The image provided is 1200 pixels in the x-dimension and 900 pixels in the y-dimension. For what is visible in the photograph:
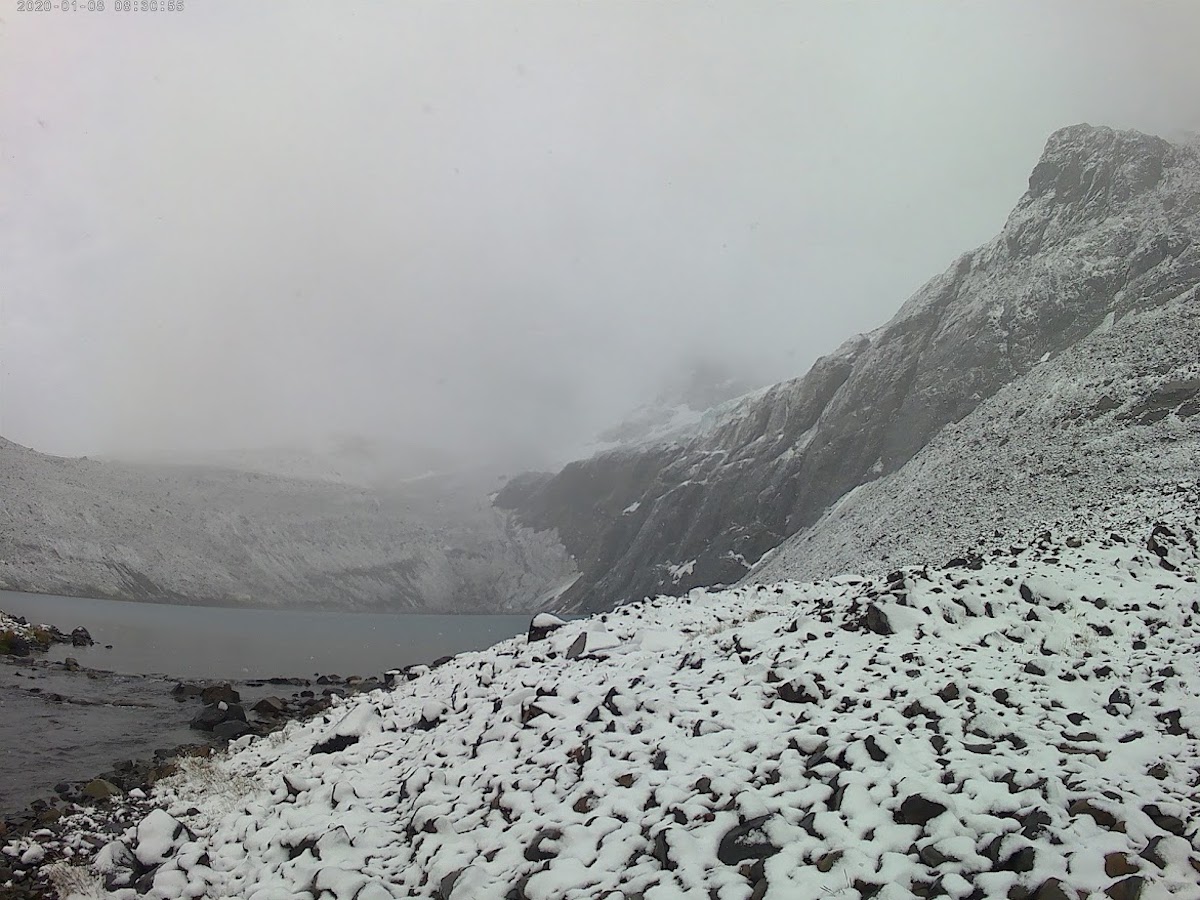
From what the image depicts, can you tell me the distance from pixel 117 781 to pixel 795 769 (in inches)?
927

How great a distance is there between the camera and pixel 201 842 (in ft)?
38.1

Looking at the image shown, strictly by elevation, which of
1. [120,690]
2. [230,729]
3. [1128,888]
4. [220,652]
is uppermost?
[220,652]

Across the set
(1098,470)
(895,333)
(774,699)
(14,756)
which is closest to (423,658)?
(14,756)

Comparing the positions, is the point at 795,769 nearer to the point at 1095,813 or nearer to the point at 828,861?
the point at 828,861

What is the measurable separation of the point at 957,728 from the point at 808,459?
569ft

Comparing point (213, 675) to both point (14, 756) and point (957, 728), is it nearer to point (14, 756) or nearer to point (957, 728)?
point (14, 756)

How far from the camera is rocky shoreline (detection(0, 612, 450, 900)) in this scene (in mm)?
13664

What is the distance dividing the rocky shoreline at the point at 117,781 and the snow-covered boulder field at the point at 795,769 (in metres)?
1.12

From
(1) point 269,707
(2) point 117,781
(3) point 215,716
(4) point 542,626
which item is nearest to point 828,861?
(4) point 542,626

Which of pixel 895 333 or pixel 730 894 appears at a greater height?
pixel 895 333

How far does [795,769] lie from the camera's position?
27.2ft

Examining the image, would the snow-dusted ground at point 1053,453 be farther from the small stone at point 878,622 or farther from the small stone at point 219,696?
the small stone at point 219,696

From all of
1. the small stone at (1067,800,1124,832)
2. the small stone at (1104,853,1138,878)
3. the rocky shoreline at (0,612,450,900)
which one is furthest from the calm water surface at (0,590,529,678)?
the small stone at (1104,853,1138,878)

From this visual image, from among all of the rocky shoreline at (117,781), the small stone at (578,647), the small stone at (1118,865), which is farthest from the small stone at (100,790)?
the small stone at (1118,865)
